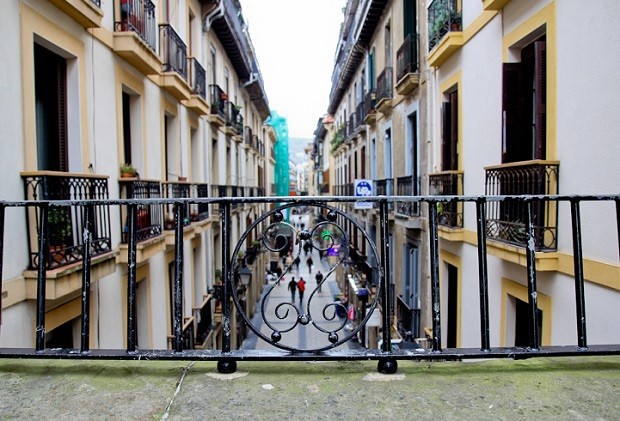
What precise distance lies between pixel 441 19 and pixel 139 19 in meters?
5.79

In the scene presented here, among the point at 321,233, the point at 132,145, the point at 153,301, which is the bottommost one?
the point at 153,301

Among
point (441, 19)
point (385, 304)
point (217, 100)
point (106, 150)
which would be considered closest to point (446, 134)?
point (441, 19)

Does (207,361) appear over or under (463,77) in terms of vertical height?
under

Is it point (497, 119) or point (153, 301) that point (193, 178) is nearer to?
point (153, 301)

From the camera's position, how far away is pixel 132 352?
2412 millimetres

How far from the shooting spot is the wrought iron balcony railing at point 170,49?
35.8 feet

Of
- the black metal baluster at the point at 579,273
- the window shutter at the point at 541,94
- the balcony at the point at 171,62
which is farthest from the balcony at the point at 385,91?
the black metal baluster at the point at 579,273

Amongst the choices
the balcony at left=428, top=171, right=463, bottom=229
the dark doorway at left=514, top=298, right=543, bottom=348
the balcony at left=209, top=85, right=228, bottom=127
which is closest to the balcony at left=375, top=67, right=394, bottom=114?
the balcony at left=209, top=85, right=228, bottom=127

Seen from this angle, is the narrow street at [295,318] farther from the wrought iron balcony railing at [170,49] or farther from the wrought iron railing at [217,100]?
the wrought iron balcony railing at [170,49]

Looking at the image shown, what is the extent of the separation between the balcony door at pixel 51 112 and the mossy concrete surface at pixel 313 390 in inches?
206

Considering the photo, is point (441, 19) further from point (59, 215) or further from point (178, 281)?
point (178, 281)

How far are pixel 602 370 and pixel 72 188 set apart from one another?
6516mm

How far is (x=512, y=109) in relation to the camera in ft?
22.5

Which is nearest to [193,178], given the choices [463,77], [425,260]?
[425,260]
